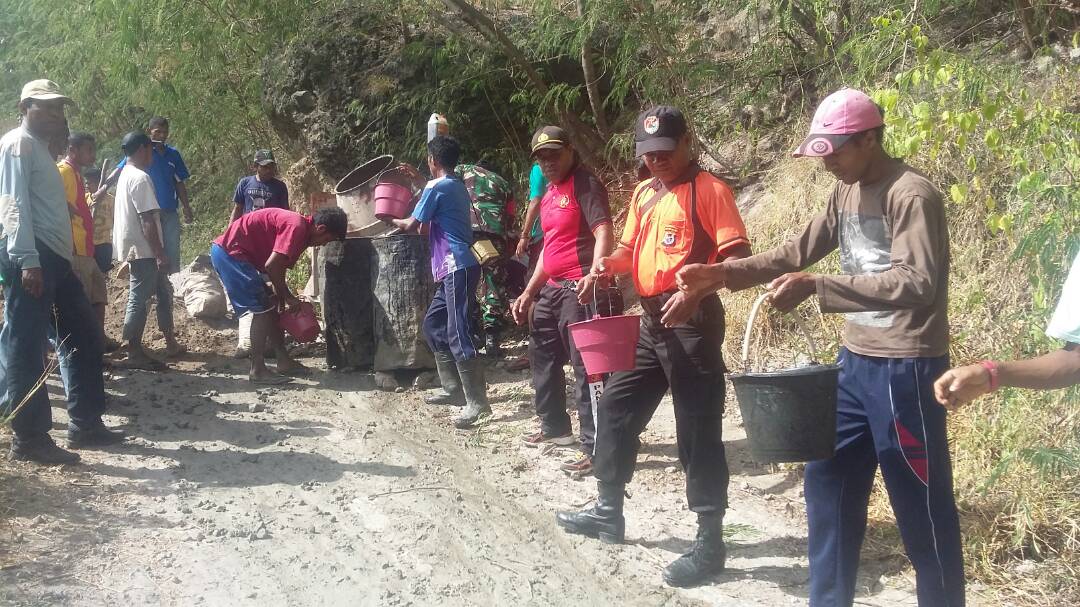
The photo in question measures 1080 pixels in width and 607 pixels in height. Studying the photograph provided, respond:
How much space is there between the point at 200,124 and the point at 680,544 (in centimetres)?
1032

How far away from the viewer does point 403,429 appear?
5836mm

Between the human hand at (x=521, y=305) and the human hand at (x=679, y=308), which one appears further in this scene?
the human hand at (x=521, y=305)

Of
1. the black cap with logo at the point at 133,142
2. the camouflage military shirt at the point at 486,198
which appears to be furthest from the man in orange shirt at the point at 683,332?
the black cap with logo at the point at 133,142

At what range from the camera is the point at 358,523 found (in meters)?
4.30

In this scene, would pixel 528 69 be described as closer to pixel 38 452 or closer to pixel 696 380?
pixel 38 452

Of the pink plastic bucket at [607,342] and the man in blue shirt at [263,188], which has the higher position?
the man in blue shirt at [263,188]

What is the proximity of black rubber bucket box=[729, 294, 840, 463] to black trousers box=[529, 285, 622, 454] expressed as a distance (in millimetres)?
1850

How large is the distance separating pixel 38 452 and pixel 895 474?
14.0 ft

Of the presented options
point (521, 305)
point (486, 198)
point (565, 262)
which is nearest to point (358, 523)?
point (521, 305)

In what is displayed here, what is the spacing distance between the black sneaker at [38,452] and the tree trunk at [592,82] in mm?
4971

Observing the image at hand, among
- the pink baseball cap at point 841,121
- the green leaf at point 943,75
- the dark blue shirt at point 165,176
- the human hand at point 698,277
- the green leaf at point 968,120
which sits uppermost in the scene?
the dark blue shirt at point 165,176

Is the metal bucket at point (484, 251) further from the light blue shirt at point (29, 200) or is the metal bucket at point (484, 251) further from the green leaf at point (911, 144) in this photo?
the green leaf at point (911, 144)

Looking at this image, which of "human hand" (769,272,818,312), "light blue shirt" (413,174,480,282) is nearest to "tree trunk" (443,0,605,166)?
"light blue shirt" (413,174,480,282)

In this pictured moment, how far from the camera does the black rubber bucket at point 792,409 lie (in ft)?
9.16
